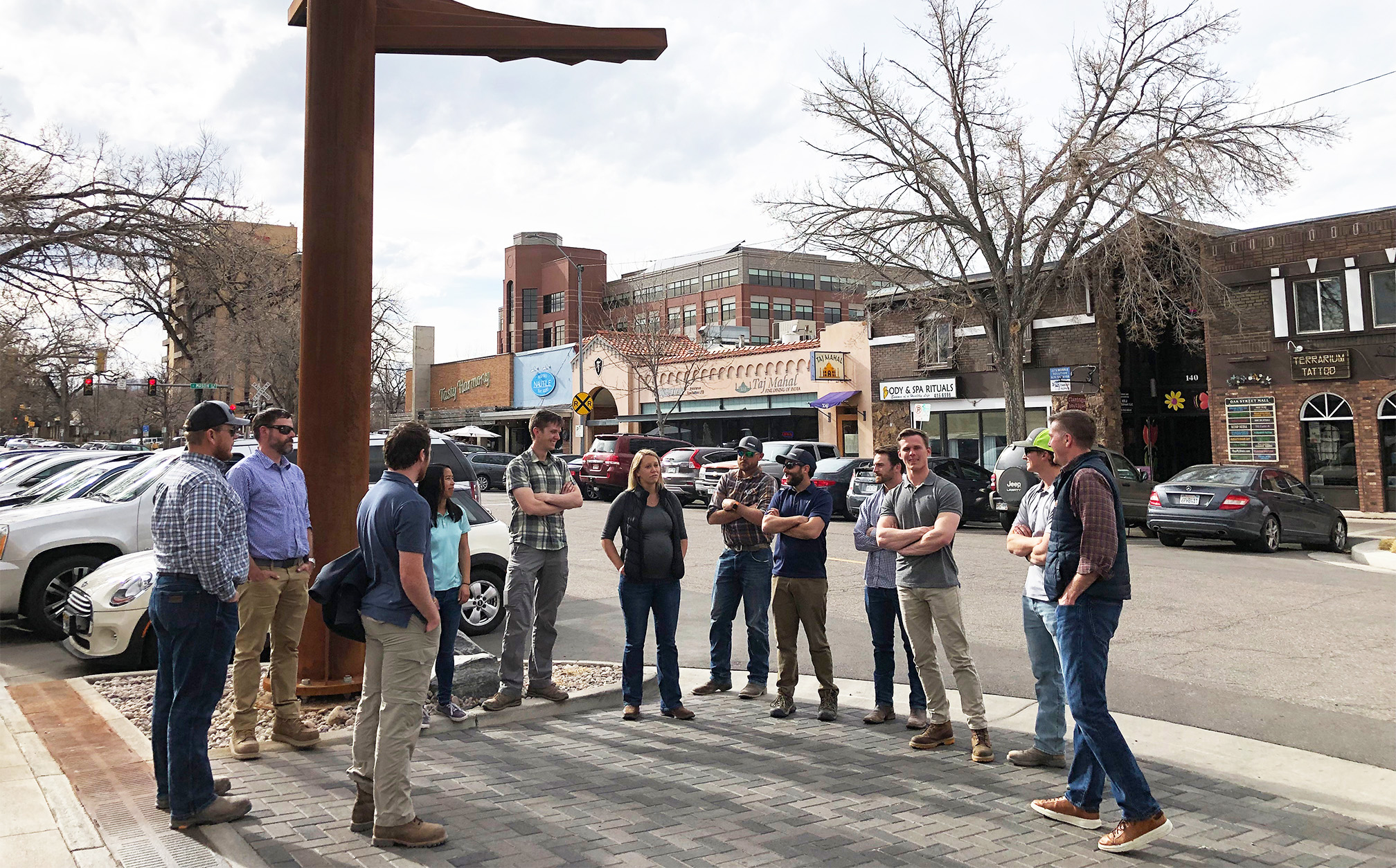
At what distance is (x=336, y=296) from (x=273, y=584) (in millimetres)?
2148

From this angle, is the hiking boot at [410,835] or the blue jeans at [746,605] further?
the blue jeans at [746,605]

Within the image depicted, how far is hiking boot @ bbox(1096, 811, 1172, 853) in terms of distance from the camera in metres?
4.25

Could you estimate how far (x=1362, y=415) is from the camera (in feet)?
79.3

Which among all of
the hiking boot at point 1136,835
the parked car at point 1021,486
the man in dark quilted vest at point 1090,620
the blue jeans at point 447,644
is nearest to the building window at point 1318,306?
the parked car at point 1021,486

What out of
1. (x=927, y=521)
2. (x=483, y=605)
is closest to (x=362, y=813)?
(x=927, y=521)

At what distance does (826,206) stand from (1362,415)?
14.6 meters

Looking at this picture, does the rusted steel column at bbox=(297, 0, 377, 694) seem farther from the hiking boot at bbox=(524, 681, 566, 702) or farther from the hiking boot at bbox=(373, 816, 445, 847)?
the hiking boot at bbox=(373, 816, 445, 847)

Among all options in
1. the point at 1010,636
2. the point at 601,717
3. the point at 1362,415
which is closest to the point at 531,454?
the point at 601,717

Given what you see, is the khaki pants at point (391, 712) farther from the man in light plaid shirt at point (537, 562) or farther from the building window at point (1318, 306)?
the building window at point (1318, 306)

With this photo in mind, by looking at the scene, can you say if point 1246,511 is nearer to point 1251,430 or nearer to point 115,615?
point 1251,430

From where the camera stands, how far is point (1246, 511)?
1622cm

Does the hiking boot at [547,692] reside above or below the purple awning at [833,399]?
below

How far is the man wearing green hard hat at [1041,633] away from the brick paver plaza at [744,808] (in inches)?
4.3

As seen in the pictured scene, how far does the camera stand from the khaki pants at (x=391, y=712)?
4305mm
